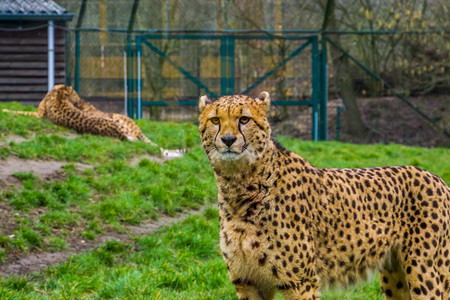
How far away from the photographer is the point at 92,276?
4953 millimetres

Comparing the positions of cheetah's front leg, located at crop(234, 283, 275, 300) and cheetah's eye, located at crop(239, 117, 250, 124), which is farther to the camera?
cheetah's front leg, located at crop(234, 283, 275, 300)

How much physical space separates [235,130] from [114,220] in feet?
11.8

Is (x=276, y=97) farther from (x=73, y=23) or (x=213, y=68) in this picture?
(x=73, y=23)

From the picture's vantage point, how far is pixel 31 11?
14.1m

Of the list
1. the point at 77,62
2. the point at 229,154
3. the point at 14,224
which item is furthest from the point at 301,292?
the point at 77,62

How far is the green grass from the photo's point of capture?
4652 millimetres

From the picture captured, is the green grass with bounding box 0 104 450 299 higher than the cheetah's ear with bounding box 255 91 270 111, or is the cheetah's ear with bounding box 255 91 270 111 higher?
the cheetah's ear with bounding box 255 91 270 111

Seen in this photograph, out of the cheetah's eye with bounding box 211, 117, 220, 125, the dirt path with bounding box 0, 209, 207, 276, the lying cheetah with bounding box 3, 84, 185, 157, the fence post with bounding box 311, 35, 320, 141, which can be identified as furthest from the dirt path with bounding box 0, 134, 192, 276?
the fence post with bounding box 311, 35, 320, 141

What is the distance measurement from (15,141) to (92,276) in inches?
139

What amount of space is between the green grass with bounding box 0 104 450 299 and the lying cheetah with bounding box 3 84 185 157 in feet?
0.69

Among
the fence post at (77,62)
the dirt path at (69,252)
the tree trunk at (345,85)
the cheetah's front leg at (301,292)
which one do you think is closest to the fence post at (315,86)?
the tree trunk at (345,85)

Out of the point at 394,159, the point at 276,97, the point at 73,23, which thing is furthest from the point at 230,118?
the point at 73,23

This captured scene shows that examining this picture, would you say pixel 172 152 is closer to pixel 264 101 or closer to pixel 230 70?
pixel 230 70

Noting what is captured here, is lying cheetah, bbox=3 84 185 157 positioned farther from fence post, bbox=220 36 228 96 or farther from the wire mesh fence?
fence post, bbox=220 36 228 96
